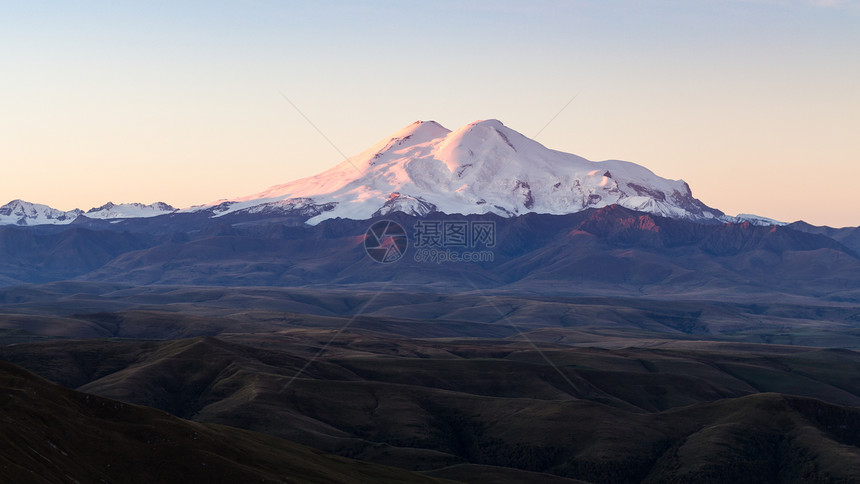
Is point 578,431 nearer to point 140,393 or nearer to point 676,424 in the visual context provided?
point 676,424

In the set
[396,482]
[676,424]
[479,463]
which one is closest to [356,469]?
[396,482]

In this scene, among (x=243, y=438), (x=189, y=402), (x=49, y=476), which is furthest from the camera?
(x=189, y=402)

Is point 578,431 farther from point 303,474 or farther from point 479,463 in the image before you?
point 303,474

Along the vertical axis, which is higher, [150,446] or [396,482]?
[150,446]

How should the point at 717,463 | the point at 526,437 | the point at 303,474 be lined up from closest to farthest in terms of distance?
the point at 303,474 < the point at 717,463 < the point at 526,437


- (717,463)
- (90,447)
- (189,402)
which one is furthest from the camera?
(189,402)

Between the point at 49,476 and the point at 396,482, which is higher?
the point at 49,476

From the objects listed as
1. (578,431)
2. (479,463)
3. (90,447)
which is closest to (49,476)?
(90,447)

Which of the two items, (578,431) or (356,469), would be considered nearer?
(356,469)

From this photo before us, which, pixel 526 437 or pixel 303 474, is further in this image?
pixel 526 437
